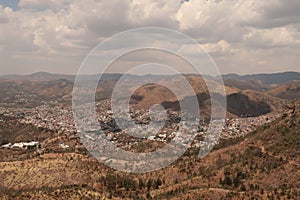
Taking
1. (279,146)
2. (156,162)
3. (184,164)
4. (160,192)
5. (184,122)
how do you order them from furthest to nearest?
(184,122), (156,162), (184,164), (279,146), (160,192)

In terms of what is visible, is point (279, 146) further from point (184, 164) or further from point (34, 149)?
point (34, 149)

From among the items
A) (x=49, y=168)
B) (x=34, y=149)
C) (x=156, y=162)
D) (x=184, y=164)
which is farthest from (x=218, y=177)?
(x=34, y=149)

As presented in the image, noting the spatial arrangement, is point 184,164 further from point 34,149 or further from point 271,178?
point 34,149

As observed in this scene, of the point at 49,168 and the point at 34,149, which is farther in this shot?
the point at 34,149

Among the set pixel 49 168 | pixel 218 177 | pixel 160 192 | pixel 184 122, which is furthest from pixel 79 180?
pixel 184 122

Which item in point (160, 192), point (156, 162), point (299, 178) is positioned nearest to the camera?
point (299, 178)

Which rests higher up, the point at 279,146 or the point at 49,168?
the point at 279,146
